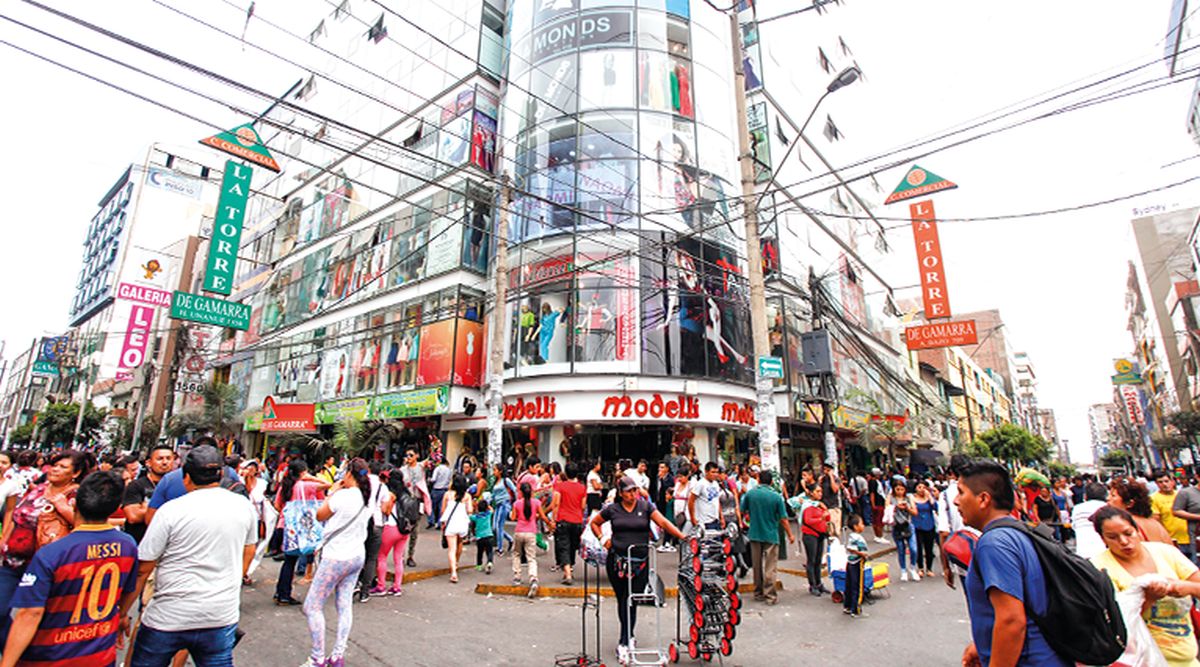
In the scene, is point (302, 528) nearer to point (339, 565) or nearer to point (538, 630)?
point (339, 565)

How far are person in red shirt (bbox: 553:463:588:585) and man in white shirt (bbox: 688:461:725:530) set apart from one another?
1.86 metres

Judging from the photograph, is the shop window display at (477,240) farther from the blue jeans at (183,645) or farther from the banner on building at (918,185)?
the blue jeans at (183,645)

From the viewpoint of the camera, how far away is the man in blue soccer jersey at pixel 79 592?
8.91 ft

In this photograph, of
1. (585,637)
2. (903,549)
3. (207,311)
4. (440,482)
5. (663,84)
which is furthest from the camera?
(663,84)

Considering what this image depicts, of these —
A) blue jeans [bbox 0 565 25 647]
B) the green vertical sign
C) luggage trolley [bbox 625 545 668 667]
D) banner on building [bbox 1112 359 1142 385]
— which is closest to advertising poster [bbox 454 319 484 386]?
the green vertical sign

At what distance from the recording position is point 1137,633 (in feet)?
10.5

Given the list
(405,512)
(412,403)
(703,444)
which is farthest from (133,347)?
(405,512)

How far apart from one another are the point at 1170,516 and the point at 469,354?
1848 centimetres

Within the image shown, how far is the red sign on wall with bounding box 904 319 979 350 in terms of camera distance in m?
23.2

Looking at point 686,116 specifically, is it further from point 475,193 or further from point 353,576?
point 353,576

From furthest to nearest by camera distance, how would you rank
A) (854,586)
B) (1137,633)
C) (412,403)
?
(412,403) → (854,586) → (1137,633)

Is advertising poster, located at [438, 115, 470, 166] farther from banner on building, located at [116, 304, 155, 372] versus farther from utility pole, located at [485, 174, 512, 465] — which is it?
banner on building, located at [116, 304, 155, 372]

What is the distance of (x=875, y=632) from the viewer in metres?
6.73

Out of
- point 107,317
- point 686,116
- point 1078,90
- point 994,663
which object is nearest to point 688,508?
point 994,663
